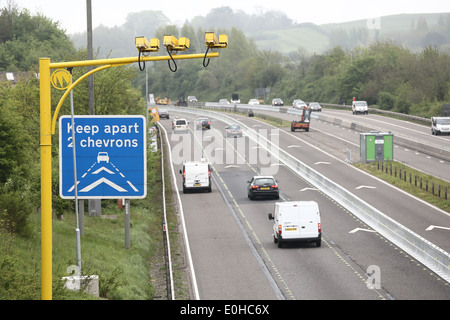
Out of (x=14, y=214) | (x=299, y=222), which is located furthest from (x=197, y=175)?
(x=14, y=214)

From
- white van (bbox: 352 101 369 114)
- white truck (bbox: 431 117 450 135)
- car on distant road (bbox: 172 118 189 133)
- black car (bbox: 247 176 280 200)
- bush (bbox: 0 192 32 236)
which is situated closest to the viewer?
bush (bbox: 0 192 32 236)

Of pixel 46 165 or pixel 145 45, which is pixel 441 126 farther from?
pixel 46 165

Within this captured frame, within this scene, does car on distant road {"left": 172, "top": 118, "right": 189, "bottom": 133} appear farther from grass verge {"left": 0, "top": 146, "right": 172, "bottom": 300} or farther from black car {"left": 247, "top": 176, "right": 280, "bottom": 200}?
grass verge {"left": 0, "top": 146, "right": 172, "bottom": 300}

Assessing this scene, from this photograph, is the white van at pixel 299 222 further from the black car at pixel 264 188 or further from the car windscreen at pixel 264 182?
the car windscreen at pixel 264 182

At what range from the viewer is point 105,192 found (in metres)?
23.3

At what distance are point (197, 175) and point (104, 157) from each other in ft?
83.5

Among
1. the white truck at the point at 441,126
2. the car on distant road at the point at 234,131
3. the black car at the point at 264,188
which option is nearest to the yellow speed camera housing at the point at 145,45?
the black car at the point at 264,188

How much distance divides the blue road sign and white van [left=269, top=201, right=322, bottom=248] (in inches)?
365

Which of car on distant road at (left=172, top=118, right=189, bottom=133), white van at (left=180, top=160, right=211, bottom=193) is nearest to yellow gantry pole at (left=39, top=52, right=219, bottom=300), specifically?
white van at (left=180, top=160, right=211, bottom=193)

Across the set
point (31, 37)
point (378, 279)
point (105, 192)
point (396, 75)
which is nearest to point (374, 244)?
point (378, 279)

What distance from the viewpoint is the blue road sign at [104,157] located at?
23406 millimetres

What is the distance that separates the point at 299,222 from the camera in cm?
3117

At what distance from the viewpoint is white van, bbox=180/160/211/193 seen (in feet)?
160
